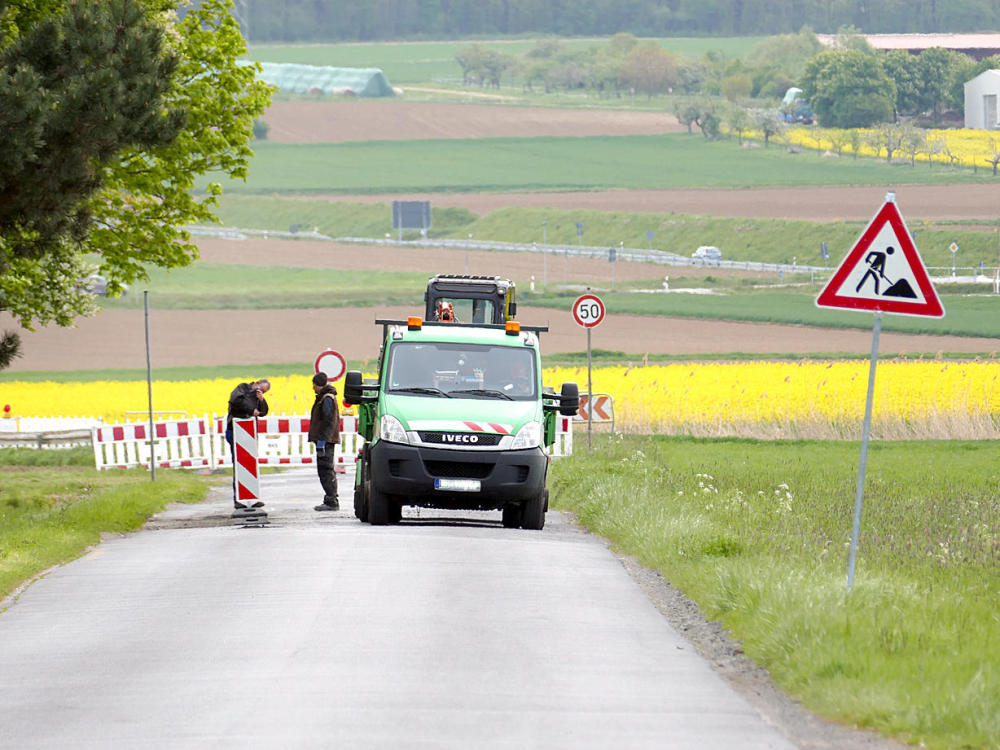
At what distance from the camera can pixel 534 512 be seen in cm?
1970

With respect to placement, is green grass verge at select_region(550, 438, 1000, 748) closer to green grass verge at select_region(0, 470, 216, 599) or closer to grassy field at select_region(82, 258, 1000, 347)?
green grass verge at select_region(0, 470, 216, 599)

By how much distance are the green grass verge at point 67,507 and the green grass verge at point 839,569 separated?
18.3ft

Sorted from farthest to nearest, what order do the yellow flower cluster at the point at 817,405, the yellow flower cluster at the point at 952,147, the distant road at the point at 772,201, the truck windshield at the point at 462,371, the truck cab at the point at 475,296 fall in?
the yellow flower cluster at the point at 952,147
the distant road at the point at 772,201
the yellow flower cluster at the point at 817,405
the truck cab at the point at 475,296
the truck windshield at the point at 462,371

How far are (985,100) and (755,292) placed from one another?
67.9 m

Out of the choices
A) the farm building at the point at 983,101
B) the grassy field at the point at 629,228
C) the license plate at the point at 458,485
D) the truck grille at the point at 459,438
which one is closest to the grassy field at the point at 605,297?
the grassy field at the point at 629,228

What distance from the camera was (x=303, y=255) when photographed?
121m

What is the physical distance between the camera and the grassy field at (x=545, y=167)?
152750mm

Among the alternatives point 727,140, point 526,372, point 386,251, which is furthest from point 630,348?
point 727,140

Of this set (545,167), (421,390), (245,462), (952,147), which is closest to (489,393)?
(421,390)

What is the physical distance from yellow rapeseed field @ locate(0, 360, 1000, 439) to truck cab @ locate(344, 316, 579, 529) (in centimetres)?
1837

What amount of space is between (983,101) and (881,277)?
144m

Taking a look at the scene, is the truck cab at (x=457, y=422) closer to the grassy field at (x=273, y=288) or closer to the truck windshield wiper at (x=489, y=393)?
the truck windshield wiper at (x=489, y=393)

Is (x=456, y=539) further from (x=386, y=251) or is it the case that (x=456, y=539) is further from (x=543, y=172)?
(x=543, y=172)

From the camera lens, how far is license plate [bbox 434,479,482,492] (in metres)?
19.0
